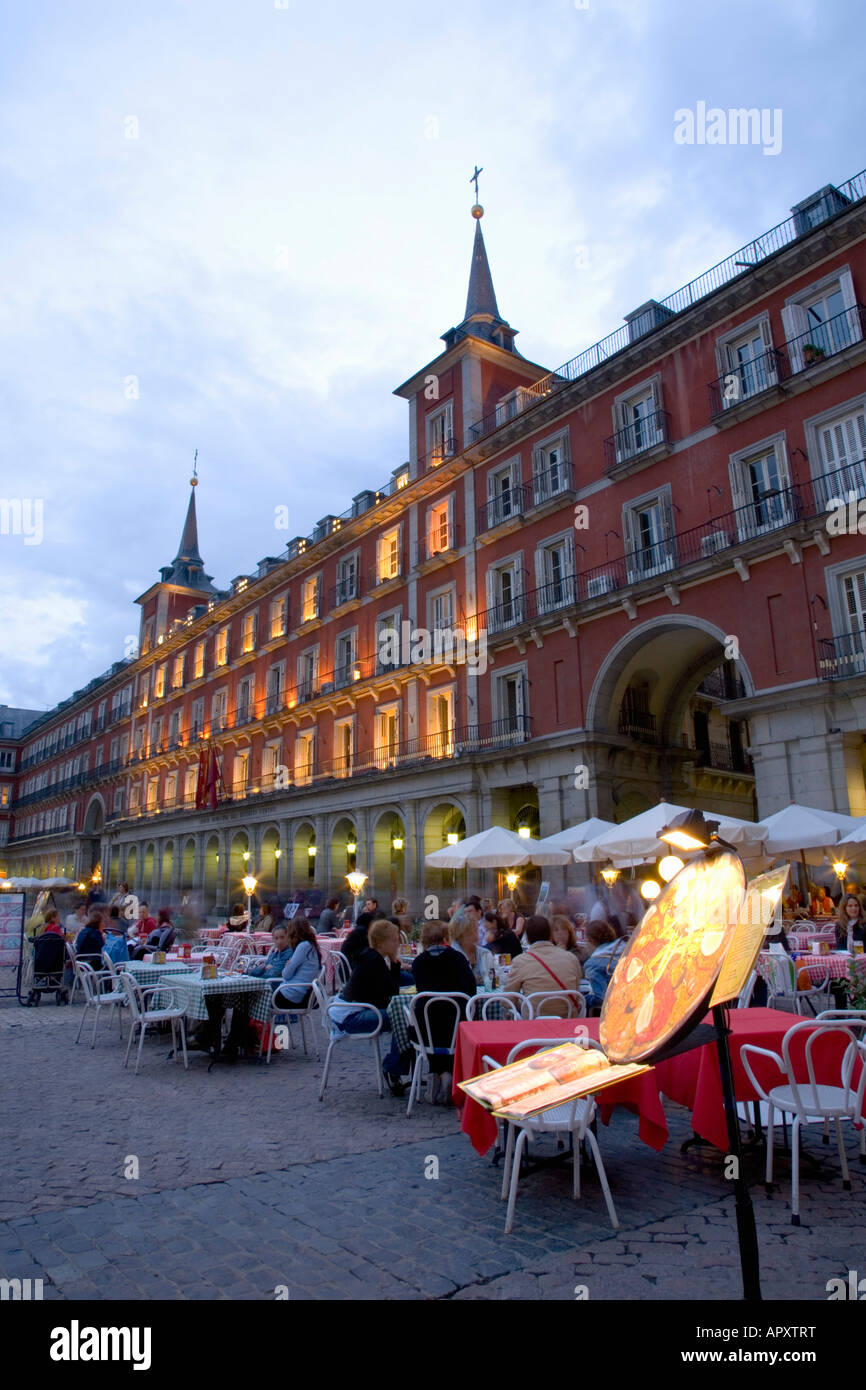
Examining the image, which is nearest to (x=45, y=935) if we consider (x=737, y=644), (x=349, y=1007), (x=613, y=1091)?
(x=349, y=1007)

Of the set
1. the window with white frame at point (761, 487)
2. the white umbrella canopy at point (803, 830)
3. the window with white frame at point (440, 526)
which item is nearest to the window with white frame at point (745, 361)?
the window with white frame at point (761, 487)

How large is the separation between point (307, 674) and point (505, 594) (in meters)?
11.4

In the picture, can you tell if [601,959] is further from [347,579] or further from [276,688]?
[276,688]

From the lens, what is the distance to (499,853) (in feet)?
42.3

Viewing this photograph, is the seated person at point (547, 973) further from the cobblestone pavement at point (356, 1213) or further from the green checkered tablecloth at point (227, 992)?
the green checkered tablecloth at point (227, 992)

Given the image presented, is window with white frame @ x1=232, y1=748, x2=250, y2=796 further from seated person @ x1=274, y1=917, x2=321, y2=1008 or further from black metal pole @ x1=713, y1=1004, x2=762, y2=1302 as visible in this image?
black metal pole @ x1=713, y1=1004, x2=762, y2=1302

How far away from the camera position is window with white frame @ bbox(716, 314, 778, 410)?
17688 millimetres

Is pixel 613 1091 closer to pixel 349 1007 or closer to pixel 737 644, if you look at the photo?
pixel 349 1007

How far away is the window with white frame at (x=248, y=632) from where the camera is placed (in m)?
36.9

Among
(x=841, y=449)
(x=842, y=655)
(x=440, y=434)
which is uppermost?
(x=440, y=434)

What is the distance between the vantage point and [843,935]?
9.87 metres

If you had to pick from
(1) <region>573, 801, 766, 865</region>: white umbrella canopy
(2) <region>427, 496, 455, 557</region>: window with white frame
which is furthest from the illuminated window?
(1) <region>573, 801, 766, 865</region>: white umbrella canopy

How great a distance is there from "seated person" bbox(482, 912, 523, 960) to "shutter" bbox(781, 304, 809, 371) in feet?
45.4

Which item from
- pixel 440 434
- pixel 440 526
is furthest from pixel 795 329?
pixel 440 434
